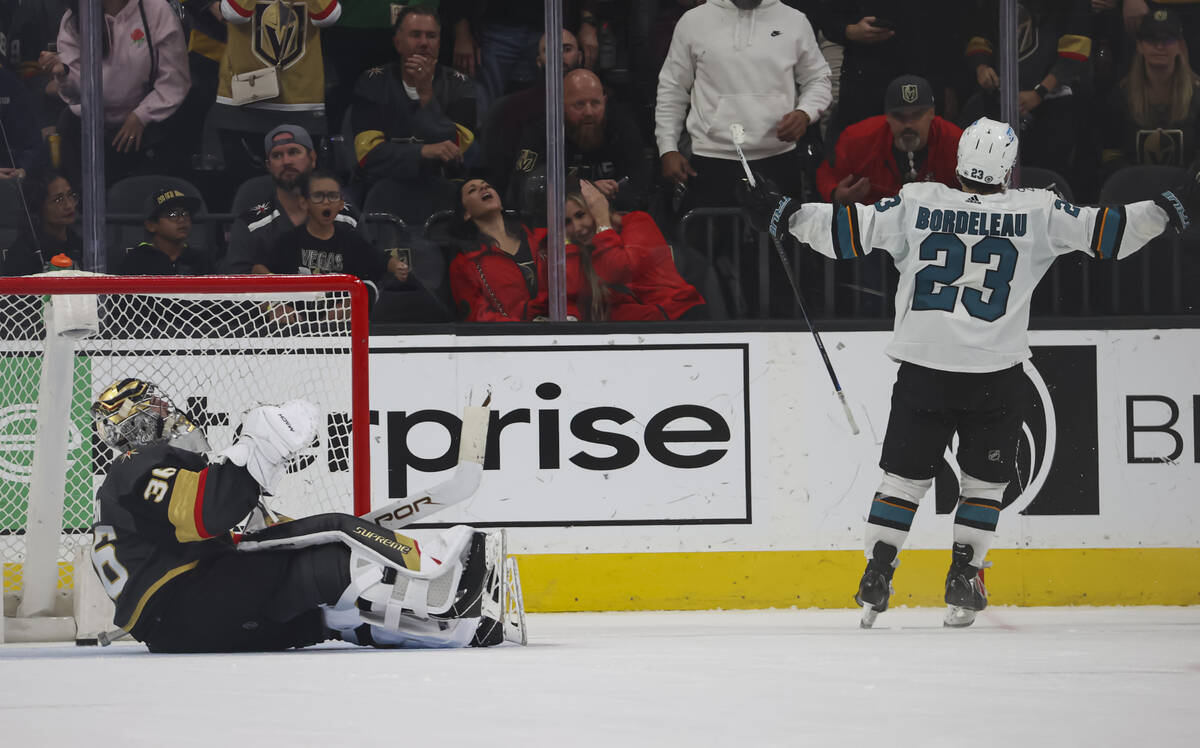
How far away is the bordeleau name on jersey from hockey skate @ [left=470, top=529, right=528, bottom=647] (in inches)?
59.1

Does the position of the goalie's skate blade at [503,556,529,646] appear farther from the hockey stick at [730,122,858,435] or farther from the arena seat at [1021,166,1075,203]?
the arena seat at [1021,166,1075,203]

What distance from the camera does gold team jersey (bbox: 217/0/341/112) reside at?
515cm

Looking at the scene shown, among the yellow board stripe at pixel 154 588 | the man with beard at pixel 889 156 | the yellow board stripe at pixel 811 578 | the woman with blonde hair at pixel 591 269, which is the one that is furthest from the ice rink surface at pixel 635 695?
the man with beard at pixel 889 156

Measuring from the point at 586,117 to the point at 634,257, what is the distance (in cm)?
50

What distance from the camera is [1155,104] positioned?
5.12 metres

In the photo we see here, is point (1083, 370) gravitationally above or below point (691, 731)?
above

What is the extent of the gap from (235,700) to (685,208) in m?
2.90

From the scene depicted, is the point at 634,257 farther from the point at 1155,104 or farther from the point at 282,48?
the point at 1155,104

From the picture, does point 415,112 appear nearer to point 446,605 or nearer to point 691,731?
point 446,605

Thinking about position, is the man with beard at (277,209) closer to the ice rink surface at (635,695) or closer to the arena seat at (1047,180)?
the ice rink surface at (635,695)

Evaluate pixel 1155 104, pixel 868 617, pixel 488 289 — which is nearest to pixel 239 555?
pixel 488 289

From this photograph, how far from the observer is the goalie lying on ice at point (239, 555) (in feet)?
11.1

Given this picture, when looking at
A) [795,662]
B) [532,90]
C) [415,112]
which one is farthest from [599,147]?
[795,662]

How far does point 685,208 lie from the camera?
16.8ft
